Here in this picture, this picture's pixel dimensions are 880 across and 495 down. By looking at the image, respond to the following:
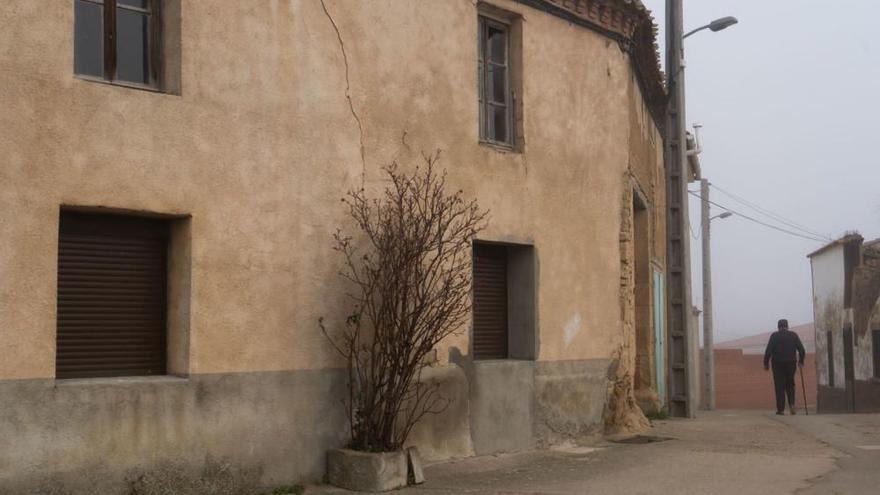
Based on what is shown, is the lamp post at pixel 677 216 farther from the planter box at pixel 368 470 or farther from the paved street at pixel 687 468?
the planter box at pixel 368 470

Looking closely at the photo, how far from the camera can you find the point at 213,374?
310 inches

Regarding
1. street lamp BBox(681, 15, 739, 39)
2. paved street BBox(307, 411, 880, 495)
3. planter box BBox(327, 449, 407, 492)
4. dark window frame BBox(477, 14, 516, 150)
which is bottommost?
paved street BBox(307, 411, 880, 495)

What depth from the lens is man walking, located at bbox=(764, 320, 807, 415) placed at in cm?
1830

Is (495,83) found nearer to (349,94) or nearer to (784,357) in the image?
(349,94)

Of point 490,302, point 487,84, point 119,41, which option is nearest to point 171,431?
point 119,41

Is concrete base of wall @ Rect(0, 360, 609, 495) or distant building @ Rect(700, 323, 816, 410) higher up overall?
concrete base of wall @ Rect(0, 360, 609, 495)

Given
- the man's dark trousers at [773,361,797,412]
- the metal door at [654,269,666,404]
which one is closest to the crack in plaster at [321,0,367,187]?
the metal door at [654,269,666,404]

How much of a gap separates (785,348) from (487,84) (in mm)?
9832

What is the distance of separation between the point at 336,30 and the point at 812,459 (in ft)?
21.4

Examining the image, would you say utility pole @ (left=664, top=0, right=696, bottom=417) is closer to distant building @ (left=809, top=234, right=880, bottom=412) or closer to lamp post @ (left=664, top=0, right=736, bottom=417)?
lamp post @ (left=664, top=0, right=736, bottom=417)

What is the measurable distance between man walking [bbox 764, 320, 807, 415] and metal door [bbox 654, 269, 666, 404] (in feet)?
6.02

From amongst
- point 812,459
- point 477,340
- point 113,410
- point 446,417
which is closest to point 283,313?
point 113,410

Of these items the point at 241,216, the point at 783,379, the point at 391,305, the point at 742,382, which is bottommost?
the point at 742,382

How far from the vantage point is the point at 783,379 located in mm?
18547
